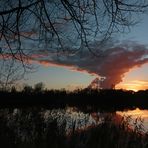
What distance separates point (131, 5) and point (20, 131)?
5067 mm

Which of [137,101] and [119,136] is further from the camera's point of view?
[137,101]

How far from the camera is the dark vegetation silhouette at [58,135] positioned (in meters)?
8.80

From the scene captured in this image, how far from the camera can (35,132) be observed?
35.3 feet

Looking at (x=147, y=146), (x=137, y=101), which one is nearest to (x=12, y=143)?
(x=147, y=146)

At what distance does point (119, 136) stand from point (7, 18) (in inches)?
146

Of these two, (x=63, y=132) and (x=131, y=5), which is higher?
(x=131, y=5)

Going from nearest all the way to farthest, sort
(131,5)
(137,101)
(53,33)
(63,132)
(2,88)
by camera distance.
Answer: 1. (131,5)
2. (53,33)
3. (63,132)
4. (2,88)
5. (137,101)

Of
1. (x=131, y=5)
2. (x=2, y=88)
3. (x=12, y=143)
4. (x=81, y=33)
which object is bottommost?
(x=12, y=143)

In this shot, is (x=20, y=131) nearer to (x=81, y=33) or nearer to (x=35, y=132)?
(x=35, y=132)

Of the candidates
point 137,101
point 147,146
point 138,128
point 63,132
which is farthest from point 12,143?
point 137,101

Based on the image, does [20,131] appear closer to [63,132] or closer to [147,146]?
[63,132]

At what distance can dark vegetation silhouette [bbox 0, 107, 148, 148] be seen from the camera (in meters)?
8.80

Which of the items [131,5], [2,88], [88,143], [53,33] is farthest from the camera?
[2,88]

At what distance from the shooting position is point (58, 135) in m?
9.66
